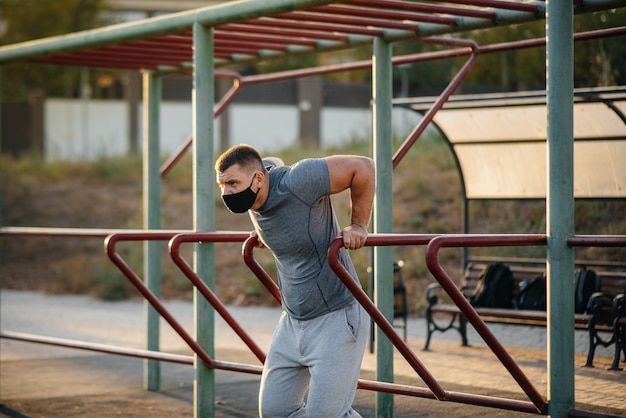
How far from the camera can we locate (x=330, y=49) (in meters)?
7.22

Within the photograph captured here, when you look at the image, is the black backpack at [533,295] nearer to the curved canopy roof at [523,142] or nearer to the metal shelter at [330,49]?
the curved canopy roof at [523,142]

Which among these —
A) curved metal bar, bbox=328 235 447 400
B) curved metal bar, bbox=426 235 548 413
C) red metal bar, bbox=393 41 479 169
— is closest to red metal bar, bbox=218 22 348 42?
red metal bar, bbox=393 41 479 169

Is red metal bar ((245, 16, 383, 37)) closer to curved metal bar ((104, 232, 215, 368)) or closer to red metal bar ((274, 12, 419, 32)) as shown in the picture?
red metal bar ((274, 12, 419, 32))

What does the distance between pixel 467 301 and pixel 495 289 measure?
5130mm

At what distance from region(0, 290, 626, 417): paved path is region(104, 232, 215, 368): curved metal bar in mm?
808

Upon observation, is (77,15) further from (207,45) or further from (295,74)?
(207,45)

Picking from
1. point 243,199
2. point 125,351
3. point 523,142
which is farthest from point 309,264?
point 523,142

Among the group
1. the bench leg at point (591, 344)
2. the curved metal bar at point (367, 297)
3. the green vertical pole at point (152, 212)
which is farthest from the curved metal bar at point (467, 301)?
the green vertical pole at point (152, 212)

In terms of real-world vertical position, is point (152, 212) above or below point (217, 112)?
below

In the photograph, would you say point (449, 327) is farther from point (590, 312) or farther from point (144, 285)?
point (144, 285)

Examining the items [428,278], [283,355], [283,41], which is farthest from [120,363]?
[428,278]

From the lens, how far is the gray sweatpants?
13.7 ft

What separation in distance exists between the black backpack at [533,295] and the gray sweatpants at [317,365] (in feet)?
15.9

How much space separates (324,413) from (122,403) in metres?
3.41
